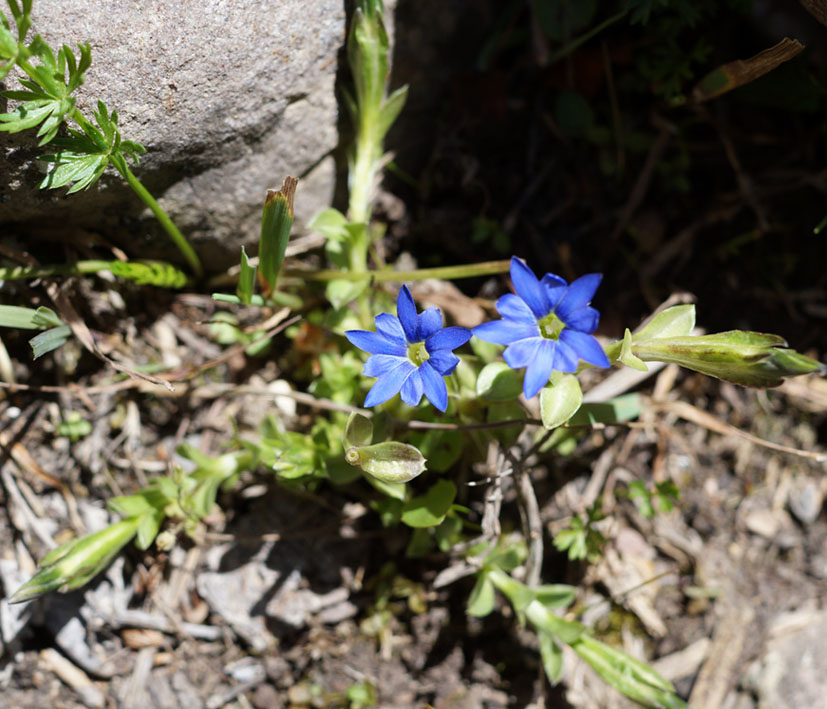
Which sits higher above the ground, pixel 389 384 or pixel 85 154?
pixel 85 154

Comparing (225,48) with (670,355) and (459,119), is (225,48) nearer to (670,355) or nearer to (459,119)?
(459,119)

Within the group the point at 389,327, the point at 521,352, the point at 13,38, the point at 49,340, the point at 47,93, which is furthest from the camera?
the point at 49,340

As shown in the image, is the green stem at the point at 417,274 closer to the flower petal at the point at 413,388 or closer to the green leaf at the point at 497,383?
the green leaf at the point at 497,383

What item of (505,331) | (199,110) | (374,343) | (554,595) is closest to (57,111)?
(199,110)

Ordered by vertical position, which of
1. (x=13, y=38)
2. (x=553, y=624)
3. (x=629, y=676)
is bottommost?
(x=629, y=676)

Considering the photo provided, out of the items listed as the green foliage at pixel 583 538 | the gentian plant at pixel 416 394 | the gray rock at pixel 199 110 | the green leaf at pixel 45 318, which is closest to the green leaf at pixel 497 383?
the gentian plant at pixel 416 394

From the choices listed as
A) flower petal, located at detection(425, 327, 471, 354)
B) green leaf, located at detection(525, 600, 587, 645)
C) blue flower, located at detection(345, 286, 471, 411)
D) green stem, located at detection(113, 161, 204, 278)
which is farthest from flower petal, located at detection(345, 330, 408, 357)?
green leaf, located at detection(525, 600, 587, 645)

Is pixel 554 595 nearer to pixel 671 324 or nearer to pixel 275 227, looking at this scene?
pixel 671 324
